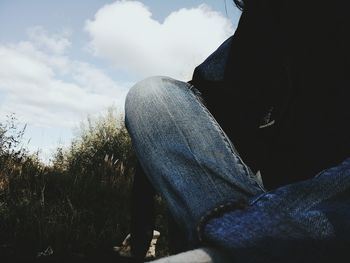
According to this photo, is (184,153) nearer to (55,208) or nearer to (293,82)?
(293,82)

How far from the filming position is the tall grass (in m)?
3.28

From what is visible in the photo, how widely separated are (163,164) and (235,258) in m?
0.28

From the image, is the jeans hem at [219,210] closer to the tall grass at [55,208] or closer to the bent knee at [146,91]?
the bent knee at [146,91]

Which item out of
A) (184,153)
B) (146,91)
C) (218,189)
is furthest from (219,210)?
(146,91)

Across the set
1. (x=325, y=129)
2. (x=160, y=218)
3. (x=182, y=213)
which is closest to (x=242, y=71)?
(x=325, y=129)

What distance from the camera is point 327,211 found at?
63 cm

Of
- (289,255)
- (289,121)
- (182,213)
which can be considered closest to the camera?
(289,255)

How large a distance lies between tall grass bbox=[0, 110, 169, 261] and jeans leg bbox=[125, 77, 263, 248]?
2.12m

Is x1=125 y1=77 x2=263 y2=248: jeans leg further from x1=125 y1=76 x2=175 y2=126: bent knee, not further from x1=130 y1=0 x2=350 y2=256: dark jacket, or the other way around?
x1=130 y1=0 x2=350 y2=256: dark jacket

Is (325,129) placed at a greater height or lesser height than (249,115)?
lesser

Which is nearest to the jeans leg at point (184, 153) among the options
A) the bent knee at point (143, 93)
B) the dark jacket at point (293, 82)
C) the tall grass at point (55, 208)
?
the bent knee at point (143, 93)

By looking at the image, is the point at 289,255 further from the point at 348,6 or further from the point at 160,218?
the point at 160,218

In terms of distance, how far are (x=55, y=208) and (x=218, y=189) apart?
3.72 m

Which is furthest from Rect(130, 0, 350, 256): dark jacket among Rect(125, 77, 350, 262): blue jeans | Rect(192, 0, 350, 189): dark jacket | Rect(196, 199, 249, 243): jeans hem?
Rect(196, 199, 249, 243): jeans hem
